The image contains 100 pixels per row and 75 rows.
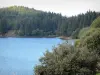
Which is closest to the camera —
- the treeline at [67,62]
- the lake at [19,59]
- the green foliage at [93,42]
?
the treeline at [67,62]

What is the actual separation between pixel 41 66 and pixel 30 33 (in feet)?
551

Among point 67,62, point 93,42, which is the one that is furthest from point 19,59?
point 67,62

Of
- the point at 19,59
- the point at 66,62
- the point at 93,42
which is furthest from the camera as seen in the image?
the point at 19,59

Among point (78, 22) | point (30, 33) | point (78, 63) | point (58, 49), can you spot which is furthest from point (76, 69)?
point (30, 33)

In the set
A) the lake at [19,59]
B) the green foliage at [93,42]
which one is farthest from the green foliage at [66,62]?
the green foliage at [93,42]

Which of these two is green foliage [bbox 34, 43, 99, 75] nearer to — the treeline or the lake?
the treeline

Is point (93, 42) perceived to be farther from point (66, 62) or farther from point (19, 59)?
point (19, 59)

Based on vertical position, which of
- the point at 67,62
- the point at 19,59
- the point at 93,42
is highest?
the point at 93,42

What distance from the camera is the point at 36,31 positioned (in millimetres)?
191375

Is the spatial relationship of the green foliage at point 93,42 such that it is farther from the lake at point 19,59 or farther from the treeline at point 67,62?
the treeline at point 67,62

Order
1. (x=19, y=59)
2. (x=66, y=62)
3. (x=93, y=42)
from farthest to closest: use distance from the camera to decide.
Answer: (x=19, y=59) < (x=93, y=42) < (x=66, y=62)

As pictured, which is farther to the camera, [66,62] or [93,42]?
[93,42]

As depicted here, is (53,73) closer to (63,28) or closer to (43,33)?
(63,28)

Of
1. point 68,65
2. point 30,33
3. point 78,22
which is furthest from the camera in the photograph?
point 30,33
